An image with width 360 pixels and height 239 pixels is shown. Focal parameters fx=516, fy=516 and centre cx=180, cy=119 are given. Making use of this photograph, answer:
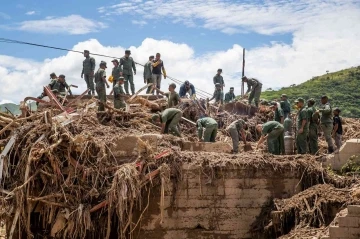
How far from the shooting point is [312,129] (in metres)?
12.8

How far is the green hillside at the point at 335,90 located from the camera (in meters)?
35.5

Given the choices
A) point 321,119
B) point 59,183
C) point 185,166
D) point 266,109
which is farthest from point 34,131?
point 266,109

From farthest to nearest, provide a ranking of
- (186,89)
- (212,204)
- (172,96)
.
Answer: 1. (186,89)
2. (172,96)
3. (212,204)

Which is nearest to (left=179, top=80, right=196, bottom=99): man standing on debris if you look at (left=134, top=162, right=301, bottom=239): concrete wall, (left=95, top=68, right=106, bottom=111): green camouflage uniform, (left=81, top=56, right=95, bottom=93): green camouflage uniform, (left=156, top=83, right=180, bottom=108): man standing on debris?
(left=81, top=56, right=95, bottom=93): green camouflage uniform

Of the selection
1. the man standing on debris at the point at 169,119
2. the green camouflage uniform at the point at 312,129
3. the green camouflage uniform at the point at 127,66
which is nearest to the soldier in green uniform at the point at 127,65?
the green camouflage uniform at the point at 127,66

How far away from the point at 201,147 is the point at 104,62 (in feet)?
16.1

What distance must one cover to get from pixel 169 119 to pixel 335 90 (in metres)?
27.6

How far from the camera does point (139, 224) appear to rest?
11.1m

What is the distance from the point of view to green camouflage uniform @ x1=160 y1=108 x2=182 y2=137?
12836mm

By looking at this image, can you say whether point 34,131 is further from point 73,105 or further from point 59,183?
point 73,105

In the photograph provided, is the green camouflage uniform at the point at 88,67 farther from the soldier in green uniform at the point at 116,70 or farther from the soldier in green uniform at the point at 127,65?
the soldier in green uniform at the point at 127,65

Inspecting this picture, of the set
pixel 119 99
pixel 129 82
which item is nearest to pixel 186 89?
pixel 129 82

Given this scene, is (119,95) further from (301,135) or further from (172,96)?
(301,135)

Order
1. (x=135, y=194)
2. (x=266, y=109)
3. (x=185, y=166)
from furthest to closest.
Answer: (x=266, y=109) < (x=185, y=166) < (x=135, y=194)
